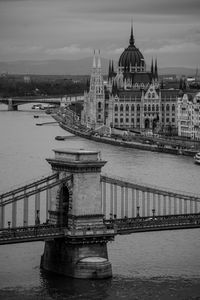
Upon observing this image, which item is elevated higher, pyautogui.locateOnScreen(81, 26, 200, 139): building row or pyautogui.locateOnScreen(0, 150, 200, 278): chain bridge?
pyautogui.locateOnScreen(0, 150, 200, 278): chain bridge

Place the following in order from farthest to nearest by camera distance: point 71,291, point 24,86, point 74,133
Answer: point 24,86 < point 74,133 < point 71,291

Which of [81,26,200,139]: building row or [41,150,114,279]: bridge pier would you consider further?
[81,26,200,139]: building row

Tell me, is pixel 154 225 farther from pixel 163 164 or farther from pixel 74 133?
pixel 74 133

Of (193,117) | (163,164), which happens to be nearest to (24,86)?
(193,117)

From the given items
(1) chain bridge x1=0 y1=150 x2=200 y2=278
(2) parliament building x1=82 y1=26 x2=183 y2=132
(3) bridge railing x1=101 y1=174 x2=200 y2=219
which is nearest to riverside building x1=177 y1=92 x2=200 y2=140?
(2) parliament building x1=82 y1=26 x2=183 y2=132

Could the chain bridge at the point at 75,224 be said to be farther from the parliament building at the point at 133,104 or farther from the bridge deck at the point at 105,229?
the parliament building at the point at 133,104

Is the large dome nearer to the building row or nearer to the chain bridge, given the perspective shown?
the building row

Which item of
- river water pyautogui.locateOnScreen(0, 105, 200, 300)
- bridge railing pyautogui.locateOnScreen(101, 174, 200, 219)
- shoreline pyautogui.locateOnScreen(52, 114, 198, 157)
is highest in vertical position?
bridge railing pyautogui.locateOnScreen(101, 174, 200, 219)

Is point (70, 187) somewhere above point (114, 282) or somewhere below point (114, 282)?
above
